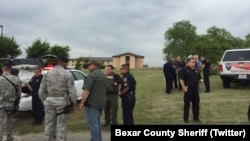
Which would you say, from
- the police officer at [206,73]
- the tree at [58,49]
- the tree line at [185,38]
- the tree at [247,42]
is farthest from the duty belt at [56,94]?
the tree at [247,42]

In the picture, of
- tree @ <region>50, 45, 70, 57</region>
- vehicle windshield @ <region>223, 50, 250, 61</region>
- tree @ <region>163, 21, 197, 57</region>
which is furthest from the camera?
tree @ <region>163, 21, 197, 57</region>

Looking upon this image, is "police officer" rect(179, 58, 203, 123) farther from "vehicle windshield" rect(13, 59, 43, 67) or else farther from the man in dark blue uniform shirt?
the man in dark blue uniform shirt

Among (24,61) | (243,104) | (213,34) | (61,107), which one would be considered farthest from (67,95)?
(213,34)

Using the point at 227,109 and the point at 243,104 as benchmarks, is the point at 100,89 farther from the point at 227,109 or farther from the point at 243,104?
the point at 243,104

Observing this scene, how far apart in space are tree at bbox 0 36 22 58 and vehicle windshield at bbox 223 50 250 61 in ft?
105

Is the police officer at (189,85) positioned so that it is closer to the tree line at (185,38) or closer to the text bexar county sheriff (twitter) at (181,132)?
the text bexar county sheriff (twitter) at (181,132)

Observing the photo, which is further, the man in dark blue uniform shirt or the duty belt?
the man in dark blue uniform shirt

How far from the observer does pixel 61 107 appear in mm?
6684

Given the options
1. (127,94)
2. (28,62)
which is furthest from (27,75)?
(127,94)

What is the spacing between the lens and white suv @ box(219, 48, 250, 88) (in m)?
15.2

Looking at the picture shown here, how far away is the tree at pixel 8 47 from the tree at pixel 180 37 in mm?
55282

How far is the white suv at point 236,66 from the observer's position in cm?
1523

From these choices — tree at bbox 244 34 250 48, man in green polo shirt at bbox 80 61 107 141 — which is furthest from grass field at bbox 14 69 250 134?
tree at bbox 244 34 250 48

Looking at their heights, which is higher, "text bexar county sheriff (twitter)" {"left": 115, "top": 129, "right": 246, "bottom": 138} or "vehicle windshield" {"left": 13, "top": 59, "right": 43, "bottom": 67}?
"vehicle windshield" {"left": 13, "top": 59, "right": 43, "bottom": 67}
